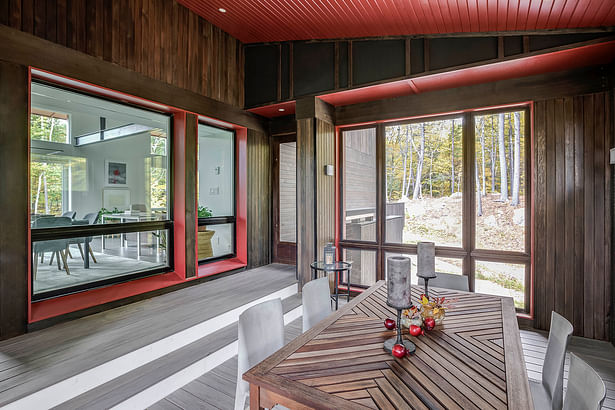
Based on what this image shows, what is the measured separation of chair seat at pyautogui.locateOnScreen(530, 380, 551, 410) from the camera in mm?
1647

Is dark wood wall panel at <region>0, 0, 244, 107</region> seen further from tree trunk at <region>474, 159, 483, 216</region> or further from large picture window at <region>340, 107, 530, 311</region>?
tree trunk at <region>474, 159, 483, 216</region>

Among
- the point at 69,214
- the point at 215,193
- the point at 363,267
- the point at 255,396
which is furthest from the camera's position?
the point at 215,193

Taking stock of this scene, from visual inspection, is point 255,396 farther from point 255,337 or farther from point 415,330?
point 415,330

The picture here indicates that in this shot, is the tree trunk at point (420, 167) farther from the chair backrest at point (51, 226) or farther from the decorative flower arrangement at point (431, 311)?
the chair backrest at point (51, 226)

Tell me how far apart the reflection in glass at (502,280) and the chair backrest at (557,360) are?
2.21 meters

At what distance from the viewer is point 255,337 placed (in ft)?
6.00

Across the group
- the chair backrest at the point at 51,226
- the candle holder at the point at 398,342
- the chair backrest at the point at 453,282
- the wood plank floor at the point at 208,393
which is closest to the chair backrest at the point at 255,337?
the wood plank floor at the point at 208,393

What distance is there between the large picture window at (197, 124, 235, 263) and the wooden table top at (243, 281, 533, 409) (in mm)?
Result: 3617

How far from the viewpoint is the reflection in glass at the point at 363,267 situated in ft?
15.4

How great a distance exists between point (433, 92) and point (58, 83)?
172 inches

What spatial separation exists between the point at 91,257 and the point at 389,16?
4358mm

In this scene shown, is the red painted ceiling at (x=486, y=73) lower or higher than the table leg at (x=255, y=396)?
higher

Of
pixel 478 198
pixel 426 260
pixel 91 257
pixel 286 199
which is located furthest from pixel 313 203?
pixel 91 257

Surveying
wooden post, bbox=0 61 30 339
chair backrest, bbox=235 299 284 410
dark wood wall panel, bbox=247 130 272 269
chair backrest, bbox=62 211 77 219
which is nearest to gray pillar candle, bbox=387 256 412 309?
chair backrest, bbox=235 299 284 410
